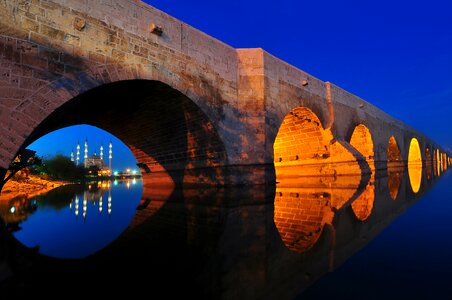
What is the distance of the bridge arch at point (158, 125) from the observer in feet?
29.3

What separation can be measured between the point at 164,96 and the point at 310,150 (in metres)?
10.2

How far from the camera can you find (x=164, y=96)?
9555 mm

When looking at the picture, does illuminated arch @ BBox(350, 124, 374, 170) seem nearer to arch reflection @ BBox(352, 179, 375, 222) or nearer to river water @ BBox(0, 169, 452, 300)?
arch reflection @ BBox(352, 179, 375, 222)

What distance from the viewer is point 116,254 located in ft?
10.9

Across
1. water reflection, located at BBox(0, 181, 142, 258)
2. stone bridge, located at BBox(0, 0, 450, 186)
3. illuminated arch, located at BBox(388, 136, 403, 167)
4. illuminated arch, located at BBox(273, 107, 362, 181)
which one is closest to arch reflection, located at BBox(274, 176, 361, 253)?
water reflection, located at BBox(0, 181, 142, 258)

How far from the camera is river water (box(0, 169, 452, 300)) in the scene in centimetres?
233

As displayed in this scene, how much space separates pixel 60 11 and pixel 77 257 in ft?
18.3

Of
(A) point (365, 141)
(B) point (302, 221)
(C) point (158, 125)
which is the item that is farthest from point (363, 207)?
(A) point (365, 141)

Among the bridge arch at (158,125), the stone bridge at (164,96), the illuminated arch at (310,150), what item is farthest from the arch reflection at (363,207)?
the illuminated arch at (310,150)

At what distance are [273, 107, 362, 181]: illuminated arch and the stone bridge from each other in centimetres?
6

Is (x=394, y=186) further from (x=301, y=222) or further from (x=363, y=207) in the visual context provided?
(x=301, y=222)

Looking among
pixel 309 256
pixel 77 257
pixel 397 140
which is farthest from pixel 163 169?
pixel 397 140

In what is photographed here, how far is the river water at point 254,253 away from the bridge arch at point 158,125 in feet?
13.8

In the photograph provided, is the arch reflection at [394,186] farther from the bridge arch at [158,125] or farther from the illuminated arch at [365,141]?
the illuminated arch at [365,141]
